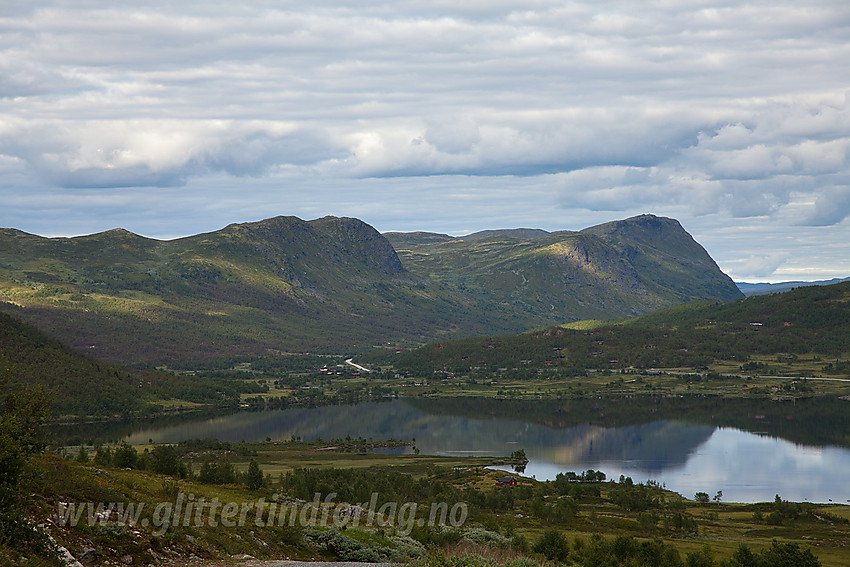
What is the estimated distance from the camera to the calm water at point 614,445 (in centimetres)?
11806

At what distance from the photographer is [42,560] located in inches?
879

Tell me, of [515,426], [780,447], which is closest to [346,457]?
[515,426]

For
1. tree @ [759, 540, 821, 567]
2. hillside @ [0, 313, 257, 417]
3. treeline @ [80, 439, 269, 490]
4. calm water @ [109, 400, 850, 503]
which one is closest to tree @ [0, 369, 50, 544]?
treeline @ [80, 439, 269, 490]

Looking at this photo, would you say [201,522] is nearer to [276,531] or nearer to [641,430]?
[276,531]

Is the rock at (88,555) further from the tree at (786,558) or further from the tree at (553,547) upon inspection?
the tree at (786,558)

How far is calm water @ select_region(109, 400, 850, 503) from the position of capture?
11806 cm

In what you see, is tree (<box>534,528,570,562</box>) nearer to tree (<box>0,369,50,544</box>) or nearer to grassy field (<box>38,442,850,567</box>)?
grassy field (<box>38,442,850,567</box>)

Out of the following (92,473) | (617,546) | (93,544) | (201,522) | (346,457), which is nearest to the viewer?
(93,544)

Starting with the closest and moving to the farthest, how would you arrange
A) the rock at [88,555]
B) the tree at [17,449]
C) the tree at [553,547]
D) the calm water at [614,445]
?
the tree at [17,449] < the rock at [88,555] < the tree at [553,547] < the calm water at [614,445]

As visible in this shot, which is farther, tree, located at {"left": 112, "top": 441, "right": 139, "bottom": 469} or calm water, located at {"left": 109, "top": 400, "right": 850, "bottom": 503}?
calm water, located at {"left": 109, "top": 400, "right": 850, "bottom": 503}

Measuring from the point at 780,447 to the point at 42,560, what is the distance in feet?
497

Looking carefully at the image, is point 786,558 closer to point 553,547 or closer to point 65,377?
point 553,547

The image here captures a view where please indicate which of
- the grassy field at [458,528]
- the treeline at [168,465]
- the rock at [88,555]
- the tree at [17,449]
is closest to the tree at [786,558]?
the grassy field at [458,528]

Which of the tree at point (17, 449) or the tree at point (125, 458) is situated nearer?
the tree at point (17, 449)
